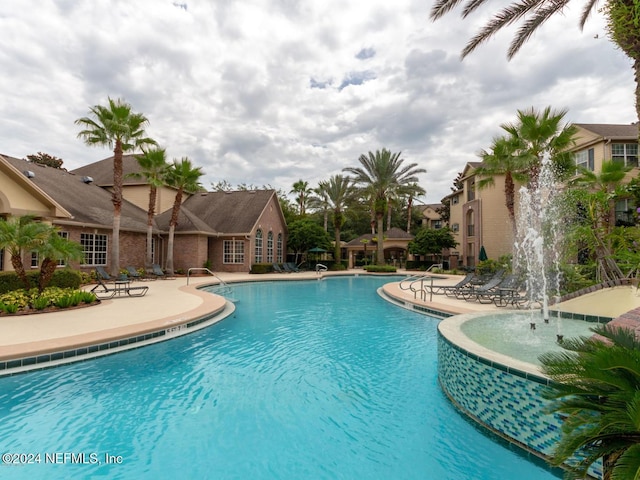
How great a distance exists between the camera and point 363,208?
39.0 meters

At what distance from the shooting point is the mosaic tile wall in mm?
3715

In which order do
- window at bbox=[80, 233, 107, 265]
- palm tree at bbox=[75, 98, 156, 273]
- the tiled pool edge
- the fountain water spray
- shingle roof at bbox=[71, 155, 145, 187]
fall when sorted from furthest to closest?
shingle roof at bbox=[71, 155, 145, 187], window at bbox=[80, 233, 107, 265], palm tree at bbox=[75, 98, 156, 273], the fountain water spray, the tiled pool edge

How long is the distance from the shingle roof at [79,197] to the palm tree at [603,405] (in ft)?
74.8

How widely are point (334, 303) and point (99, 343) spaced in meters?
9.59

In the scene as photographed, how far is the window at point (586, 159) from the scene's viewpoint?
22484 millimetres

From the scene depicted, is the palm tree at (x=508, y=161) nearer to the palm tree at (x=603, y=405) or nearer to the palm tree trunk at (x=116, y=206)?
the palm tree at (x=603, y=405)

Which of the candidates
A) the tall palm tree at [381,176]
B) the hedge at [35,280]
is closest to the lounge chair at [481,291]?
the hedge at [35,280]

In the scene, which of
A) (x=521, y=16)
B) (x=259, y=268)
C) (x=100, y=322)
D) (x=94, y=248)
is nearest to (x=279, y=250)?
(x=259, y=268)

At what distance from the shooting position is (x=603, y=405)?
2.19m

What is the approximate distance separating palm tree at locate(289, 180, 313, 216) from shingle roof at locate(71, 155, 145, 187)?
17.3 meters

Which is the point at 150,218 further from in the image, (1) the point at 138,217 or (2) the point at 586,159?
(2) the point at 586,159

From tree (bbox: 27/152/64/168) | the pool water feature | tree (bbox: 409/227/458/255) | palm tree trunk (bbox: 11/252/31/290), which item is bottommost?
the pool water feature

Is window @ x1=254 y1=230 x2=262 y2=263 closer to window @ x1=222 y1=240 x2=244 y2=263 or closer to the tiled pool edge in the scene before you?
window @ x1=222 y1=240 x2=244 y2=263

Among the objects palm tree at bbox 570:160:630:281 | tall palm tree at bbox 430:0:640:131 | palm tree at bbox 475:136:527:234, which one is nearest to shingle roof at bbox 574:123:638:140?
palm tree at bbox 475:136:527:234
